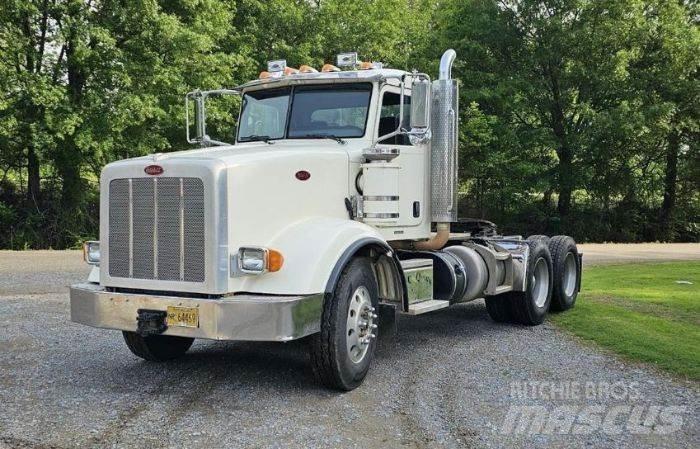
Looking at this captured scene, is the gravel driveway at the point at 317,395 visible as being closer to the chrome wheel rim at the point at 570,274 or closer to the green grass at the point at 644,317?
the green grass at the point at 644,317

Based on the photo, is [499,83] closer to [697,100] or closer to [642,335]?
[697,100]

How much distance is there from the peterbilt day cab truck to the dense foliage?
12.6 metres

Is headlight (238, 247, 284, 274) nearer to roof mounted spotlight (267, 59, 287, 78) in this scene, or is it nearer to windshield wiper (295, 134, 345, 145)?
windshield wiper (295, 134, 345, 145)

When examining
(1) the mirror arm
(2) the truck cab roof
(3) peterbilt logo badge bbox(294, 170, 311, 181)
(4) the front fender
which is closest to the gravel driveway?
(4) the front fender

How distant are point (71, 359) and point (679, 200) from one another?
28.4 m

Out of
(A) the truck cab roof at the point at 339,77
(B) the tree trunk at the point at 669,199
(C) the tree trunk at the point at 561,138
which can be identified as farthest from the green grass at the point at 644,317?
(B) the tree trunk at the point at 669,199

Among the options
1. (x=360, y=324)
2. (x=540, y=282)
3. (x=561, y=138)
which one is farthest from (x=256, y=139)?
(x=561, y=138)

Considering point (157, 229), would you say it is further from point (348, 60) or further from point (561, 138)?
point (561, 138)

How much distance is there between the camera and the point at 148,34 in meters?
20.5

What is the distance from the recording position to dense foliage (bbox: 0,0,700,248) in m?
20.1

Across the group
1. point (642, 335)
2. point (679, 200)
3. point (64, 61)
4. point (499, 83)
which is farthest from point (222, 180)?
point (679, 200)

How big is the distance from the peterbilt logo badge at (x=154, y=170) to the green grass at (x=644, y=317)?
4874 millimetres

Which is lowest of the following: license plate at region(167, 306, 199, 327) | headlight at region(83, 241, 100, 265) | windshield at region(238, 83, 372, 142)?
license plate at region(167, 306, 199, 327)

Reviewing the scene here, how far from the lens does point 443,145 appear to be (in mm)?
7254
